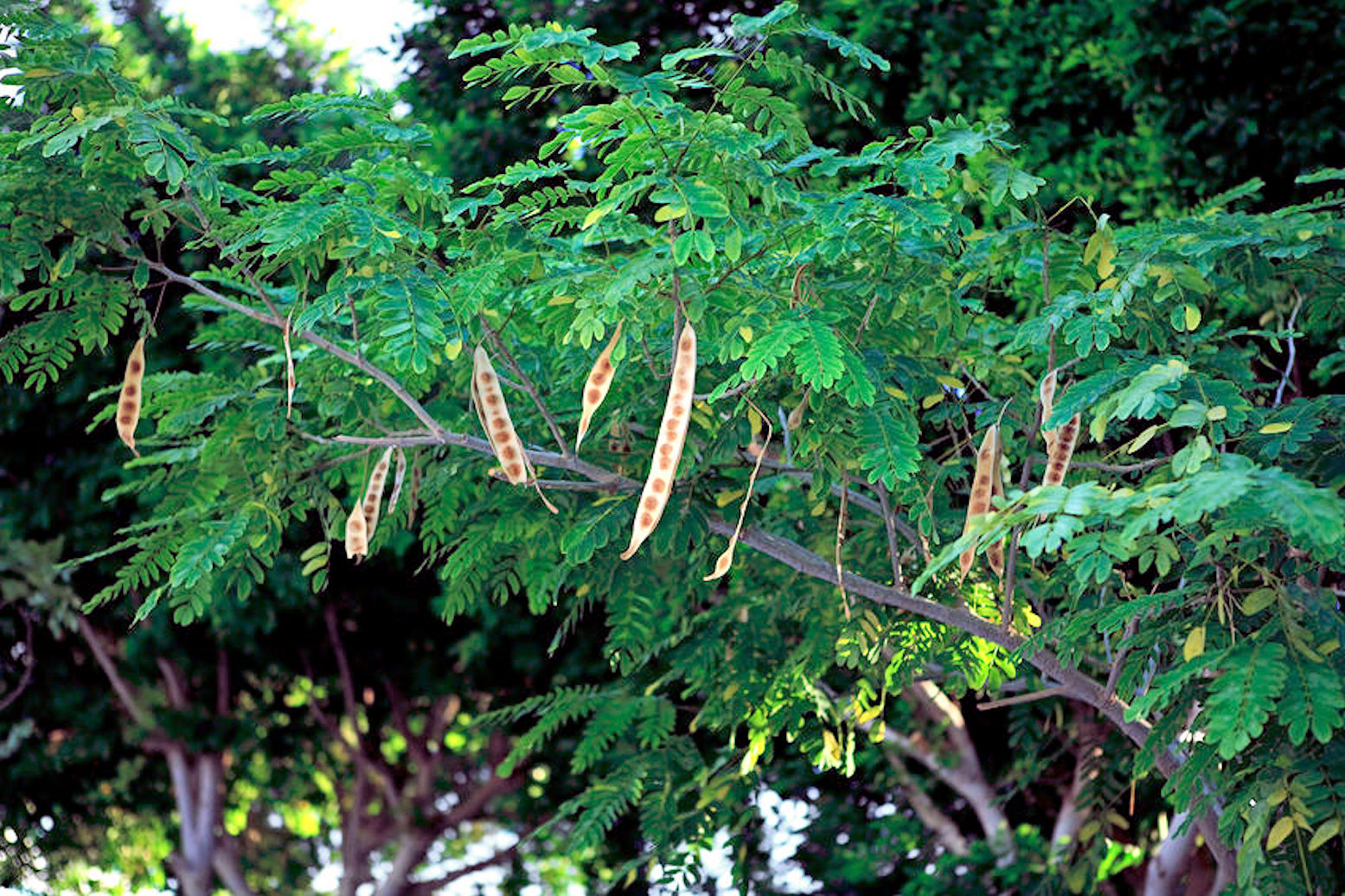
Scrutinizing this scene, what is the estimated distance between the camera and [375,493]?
5.30 meters

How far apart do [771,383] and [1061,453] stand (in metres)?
1.01

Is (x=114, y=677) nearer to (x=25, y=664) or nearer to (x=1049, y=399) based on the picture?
(x=25, y=664)

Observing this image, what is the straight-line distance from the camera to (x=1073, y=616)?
16.3ft

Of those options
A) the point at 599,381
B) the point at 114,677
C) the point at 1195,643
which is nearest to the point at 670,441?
the point at 599,381

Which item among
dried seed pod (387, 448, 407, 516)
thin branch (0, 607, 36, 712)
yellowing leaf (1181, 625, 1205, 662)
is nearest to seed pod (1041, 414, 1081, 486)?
yellowing leaf (1181, 625, 1205, 662)

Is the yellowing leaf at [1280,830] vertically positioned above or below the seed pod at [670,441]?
below

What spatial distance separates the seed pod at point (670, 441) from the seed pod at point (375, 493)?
1.12 metres

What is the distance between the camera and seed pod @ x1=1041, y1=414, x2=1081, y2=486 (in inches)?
189

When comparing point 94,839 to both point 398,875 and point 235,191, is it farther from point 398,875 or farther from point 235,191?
point 235,191

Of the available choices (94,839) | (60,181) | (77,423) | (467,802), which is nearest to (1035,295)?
(60,181)

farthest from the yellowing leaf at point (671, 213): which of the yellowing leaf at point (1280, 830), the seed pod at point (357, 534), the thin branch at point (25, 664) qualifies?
the thin branch at point (25, 664)

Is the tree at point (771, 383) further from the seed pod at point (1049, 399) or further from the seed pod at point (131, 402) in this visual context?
the seed pod at point (131, 402)

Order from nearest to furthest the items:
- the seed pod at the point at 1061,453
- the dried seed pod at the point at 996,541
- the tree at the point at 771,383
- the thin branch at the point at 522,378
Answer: the tree at the point at 771,383
the seed pod at the point at 1061,453
the dried seed pod at the point at 996,541
the thin branch at the point at 522,378

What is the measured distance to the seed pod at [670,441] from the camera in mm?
4516
